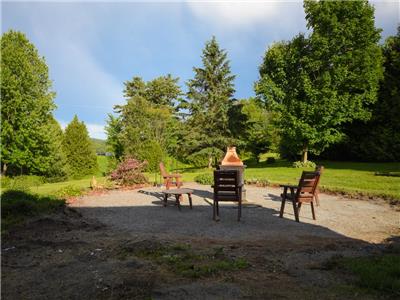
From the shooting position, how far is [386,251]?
4.94 meters

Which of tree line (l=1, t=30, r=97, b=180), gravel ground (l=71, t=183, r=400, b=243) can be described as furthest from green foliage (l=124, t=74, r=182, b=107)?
gravel ground (l=71, t=183, r=400, b=243)

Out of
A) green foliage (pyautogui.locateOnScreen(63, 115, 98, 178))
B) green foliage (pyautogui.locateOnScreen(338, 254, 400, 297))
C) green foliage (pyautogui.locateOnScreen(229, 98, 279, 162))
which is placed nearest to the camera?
green foliage (pyautogui.locateOnScreen(338, 254, 400, 297))

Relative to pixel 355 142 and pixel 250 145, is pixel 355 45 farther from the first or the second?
pixel 250 145

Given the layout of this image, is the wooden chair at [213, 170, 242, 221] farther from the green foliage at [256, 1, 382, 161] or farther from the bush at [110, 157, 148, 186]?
the green foliage at [256, 1, 382, 161]

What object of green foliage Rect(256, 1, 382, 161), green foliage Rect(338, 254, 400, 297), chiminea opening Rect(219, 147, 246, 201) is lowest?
green foliage Rect(338, 254, 400, 297)

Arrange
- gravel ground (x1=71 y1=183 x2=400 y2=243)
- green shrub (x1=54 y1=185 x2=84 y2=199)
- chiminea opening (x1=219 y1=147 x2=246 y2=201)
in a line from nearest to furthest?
1. gravel ground (x1=71 y1=183 x2=400 y2=243)
2. chiminea opening (x1=219 y1=147 x2=246 y2=201)
3. green shrub (x1=54 y1=185 x2=84 y2=199)

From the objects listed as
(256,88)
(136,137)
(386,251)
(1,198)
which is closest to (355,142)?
(256,88)

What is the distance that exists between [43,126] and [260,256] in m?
24.9

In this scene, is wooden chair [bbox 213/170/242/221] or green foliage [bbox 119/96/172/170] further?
green foliage [bbox 119/96/172/170]

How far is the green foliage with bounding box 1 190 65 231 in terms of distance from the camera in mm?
6973

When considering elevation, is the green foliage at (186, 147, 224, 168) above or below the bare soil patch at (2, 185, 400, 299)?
above

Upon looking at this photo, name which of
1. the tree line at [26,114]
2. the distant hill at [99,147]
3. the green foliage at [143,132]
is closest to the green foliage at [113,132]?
the distant hill at [99,147]

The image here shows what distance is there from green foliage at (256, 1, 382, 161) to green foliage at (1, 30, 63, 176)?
18.7 metres

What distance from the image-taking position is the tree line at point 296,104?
77.4ft
